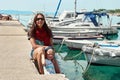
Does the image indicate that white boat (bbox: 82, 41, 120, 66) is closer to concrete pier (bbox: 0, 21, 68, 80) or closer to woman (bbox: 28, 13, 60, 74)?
concrete pier (bbox: 0, 21, 68, 80)

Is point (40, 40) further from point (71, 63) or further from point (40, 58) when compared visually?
point (71, 63)

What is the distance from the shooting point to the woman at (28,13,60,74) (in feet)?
25.2

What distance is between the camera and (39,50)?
7.68 m

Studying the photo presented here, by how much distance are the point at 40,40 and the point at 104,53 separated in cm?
820

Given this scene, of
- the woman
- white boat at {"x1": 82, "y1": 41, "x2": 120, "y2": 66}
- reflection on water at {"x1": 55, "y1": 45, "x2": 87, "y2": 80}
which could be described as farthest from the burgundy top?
white boat at {"x1": 82, "y1": 41, "x2": 120, "y2": 66}

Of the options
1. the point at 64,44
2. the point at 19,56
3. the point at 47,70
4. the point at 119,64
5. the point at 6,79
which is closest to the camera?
the point at 6,79

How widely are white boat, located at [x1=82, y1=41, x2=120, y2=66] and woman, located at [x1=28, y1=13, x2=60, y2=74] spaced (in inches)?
313

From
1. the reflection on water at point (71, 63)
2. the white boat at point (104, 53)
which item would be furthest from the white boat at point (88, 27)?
the white boat at point (104, 53)

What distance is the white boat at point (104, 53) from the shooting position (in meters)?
15.9

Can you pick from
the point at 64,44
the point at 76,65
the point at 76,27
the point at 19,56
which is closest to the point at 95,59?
the point at 76,65

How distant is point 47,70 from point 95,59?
30.0ft

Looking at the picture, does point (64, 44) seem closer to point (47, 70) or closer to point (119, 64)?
point (119, 64)

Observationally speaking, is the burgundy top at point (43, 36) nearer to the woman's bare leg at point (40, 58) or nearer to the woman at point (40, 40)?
the woman at point (40, 40)

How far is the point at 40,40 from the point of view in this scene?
27.1 feet
